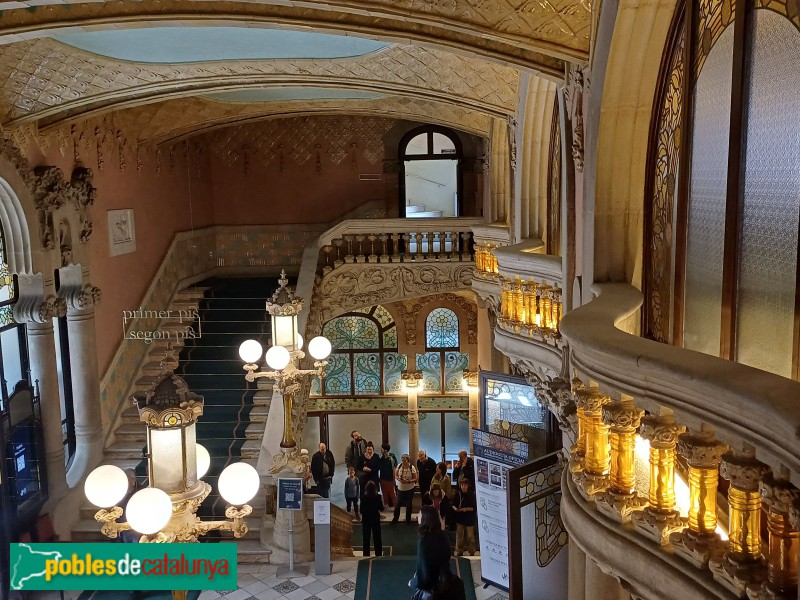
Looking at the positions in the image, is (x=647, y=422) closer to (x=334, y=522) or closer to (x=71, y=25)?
(x=71, y=25)

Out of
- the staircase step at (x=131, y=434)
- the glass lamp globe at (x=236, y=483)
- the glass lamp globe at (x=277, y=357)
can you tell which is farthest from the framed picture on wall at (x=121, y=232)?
the glass lamp globe at (x=236, y=483)

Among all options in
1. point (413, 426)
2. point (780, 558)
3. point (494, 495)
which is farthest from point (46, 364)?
point (780, 558)

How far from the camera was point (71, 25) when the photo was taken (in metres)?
6.00

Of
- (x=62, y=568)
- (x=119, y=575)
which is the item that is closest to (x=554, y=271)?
(x=119, y=575)

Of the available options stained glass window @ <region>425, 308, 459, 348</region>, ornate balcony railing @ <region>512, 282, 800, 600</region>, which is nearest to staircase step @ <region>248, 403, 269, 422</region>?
stained glass window @ <region>425, 308, 459, 348</region>

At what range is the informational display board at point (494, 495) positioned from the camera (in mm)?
7945

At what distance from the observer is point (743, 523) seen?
2.43 meters

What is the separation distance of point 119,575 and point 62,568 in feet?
2.37

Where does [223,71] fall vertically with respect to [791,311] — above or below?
above

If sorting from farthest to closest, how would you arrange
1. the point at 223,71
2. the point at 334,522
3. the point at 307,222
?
the point at 307,222, the point at 334,522, the point at 223,71

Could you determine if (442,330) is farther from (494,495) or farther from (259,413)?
(494,495)

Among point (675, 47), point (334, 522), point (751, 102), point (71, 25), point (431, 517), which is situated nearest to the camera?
point (751, 102)

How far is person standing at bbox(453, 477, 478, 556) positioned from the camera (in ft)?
32.3

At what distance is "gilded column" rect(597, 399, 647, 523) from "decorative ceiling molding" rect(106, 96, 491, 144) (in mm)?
10200
